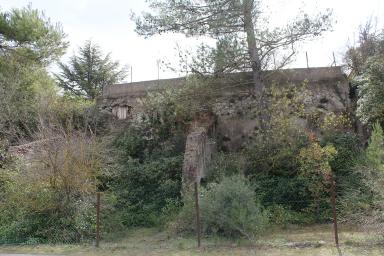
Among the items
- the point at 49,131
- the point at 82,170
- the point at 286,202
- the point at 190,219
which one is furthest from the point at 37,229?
the point at 286,202

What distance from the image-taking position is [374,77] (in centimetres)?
1353

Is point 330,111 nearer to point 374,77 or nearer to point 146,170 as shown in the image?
point 374,77

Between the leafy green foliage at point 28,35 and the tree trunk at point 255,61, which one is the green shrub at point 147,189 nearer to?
the tree trunk at point 255,61

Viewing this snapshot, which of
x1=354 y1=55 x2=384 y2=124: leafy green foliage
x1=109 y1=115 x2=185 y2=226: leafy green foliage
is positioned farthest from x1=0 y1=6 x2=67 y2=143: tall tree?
x1=354 y1=55 x2=384 y2=124: leafy green foliage

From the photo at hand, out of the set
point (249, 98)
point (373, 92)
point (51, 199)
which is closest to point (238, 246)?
point (51, 199)

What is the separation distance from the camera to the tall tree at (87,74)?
31875 millimetres

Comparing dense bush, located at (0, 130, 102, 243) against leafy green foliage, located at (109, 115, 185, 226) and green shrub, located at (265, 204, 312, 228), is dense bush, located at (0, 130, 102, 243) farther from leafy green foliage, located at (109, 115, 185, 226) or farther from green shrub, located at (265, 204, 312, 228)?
green shrub, located at (265, 204, 312, 228)

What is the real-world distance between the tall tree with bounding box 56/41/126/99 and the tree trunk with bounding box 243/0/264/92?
1783cm

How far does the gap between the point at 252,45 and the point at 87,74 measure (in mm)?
19736

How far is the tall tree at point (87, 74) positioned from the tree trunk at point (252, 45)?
58.5ft

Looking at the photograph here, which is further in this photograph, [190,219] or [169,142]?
[169,142]


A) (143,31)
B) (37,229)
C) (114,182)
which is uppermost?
(143,31)

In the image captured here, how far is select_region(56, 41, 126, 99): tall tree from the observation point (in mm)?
31875

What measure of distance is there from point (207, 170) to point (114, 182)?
3.35m
